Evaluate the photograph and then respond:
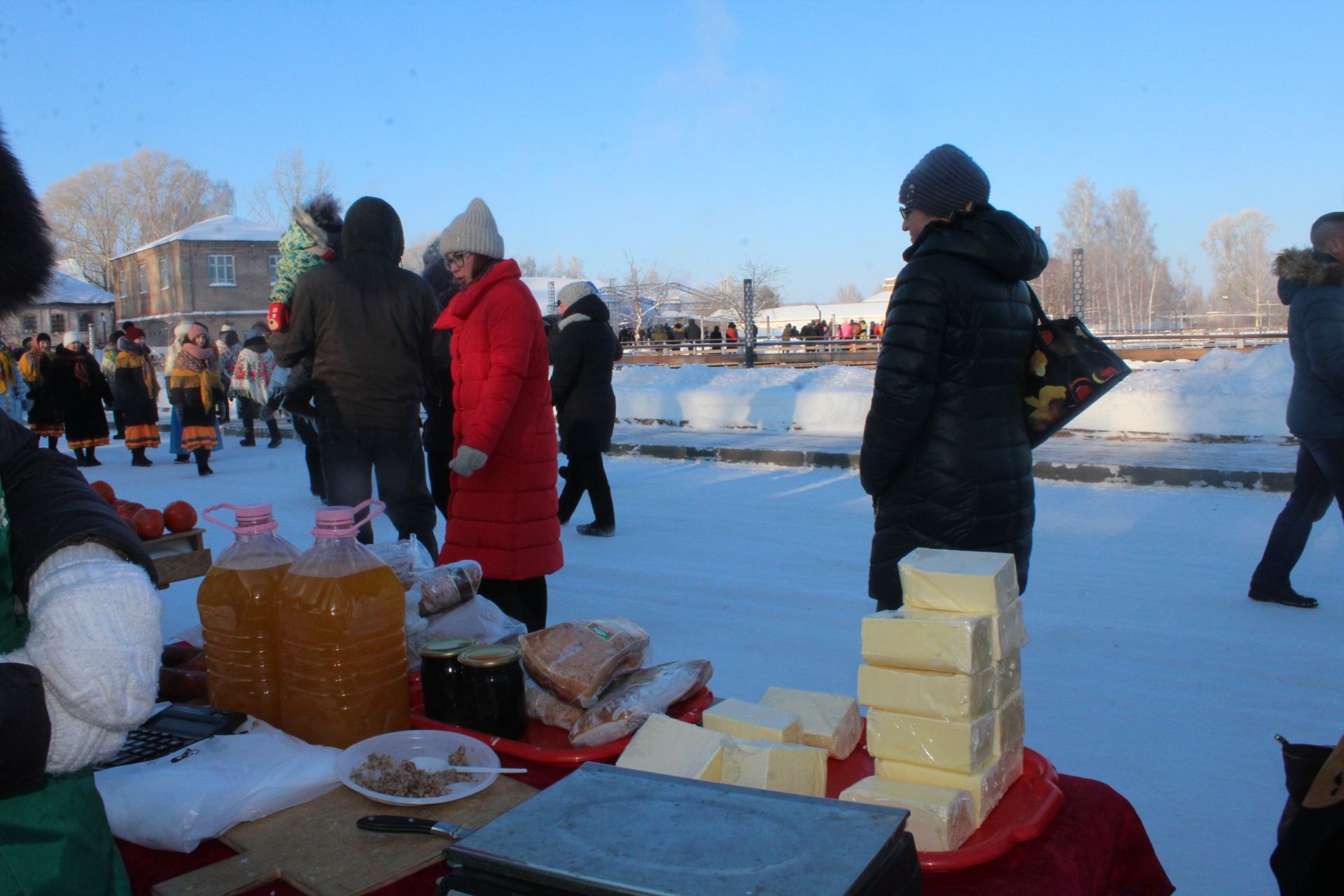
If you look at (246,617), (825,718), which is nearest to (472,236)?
(246,617)

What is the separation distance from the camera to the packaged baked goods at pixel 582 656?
1957mm

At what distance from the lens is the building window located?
5175 centimetres

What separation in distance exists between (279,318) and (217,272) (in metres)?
53.2

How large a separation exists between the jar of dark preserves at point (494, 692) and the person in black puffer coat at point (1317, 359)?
445 centimetres

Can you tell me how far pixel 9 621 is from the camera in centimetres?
112

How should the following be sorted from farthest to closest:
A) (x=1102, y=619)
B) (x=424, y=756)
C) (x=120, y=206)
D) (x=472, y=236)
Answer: (x=120, y=206) → (x=1102, y=619) → (x=472, y=236) → (x=424, y=756)

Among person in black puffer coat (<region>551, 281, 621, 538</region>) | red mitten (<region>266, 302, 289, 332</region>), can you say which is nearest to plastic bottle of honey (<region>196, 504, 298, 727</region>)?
red mitten (<region>266, 302, 289, 332</region>)

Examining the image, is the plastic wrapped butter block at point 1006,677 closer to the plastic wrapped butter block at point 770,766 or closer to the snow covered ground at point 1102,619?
the plastic wrapped butter block at point 770,766

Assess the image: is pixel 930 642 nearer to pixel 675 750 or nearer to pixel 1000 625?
pixel 1000 625

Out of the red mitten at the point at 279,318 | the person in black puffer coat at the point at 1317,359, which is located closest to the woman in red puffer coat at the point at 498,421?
the red mitten at the point at 279,318

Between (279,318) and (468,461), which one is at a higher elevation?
(279,318)

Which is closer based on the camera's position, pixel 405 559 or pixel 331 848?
pixel 331 848

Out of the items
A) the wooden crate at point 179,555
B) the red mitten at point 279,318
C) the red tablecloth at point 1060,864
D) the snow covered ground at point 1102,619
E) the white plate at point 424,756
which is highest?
the red mitten at point 279,318

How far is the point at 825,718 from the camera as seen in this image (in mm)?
1789
